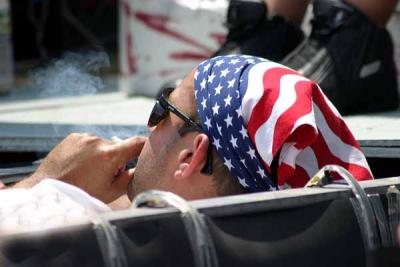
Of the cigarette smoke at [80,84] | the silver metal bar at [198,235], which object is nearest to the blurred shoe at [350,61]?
the cigarette smoke at [80,84]

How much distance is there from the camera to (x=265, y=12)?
3738 millimetres

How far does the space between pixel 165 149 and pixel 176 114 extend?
67 mm

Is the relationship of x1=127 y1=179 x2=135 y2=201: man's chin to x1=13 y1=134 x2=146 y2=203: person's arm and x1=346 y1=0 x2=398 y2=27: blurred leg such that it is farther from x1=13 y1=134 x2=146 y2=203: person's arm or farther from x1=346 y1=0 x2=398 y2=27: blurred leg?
x1=346 y1=0 x2=398 y2=27: blurred leg

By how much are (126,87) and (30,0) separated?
295 cm

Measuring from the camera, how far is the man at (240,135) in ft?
6.01

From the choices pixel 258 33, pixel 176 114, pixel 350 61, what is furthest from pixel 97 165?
pixel 258 33

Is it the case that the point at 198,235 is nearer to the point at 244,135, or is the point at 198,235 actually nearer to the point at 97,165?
the point at 244,135

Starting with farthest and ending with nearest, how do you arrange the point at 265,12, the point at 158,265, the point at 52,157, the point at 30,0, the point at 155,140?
the point at 30,0, the point at 265,12, the point at 52,157, the point at 155,140, the point at 158,265

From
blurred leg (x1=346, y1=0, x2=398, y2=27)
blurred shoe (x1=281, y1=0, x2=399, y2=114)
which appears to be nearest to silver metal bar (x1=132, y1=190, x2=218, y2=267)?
blurred shoe (x1=281, y1=0, x2=399, y2=114)

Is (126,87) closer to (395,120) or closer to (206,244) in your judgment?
(395,120)

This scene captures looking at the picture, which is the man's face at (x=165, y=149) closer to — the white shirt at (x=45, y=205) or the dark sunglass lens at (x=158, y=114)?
the dark sunglass lens at (x=158, y=114)

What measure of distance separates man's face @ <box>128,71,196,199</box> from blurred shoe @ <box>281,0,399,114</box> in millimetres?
1422

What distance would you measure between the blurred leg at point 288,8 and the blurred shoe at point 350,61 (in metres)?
0.33

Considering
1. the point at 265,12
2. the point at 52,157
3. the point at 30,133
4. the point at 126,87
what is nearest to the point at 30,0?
the point at 126,87
